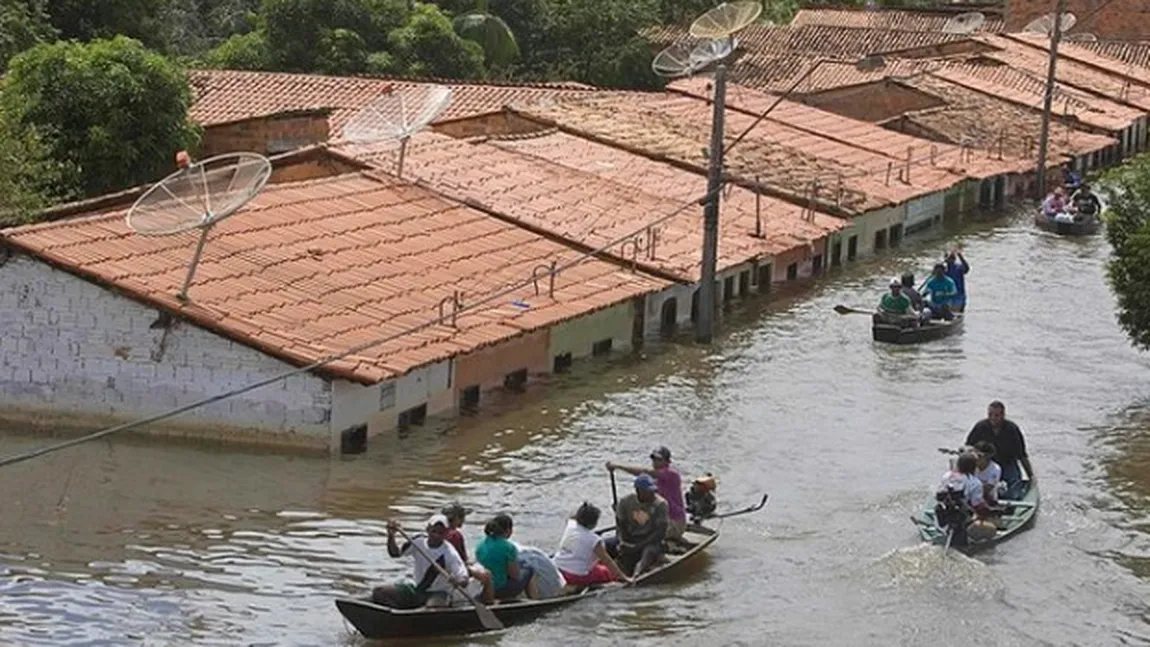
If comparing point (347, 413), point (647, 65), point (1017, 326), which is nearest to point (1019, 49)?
point (647, 65)

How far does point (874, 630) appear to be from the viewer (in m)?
19.0

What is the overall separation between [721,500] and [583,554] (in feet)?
15.8

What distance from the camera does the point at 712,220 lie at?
30.4 m

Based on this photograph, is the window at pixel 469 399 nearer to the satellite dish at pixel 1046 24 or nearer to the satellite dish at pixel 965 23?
the satellite dish at pixel 1046 24

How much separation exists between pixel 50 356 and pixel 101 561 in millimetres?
4718

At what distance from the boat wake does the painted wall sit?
27.1 ft

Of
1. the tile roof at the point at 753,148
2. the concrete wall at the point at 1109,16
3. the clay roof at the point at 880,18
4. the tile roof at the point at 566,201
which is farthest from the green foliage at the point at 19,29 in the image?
the concrete wall at the point at 1109,16

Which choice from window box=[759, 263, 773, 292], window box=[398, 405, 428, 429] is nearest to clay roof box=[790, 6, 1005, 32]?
window box=[759, 263, 773, 292]

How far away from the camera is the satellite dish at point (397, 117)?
102 feet

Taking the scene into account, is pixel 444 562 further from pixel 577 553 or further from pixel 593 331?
pixel 593 331

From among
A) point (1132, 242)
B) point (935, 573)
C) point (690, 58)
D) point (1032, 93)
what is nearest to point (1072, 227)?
point (690, 58)

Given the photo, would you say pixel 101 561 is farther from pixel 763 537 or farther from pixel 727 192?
pixel 727 192

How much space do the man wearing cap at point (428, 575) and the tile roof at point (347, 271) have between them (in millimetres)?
5716

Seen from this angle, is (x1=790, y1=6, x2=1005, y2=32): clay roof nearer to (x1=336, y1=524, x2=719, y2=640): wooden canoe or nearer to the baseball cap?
the baseball cap
